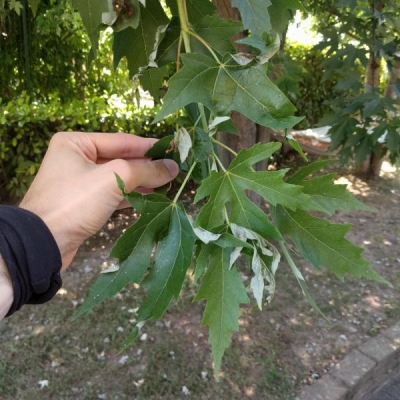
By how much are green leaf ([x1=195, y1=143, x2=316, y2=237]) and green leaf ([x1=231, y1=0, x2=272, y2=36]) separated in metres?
0.20

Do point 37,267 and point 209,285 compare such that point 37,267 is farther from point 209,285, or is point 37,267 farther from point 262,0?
point 262,0

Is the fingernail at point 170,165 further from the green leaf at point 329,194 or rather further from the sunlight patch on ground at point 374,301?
the sunlight patch on ground at point 374,301

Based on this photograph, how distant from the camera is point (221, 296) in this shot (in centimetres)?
79

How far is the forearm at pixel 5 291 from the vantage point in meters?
0.97

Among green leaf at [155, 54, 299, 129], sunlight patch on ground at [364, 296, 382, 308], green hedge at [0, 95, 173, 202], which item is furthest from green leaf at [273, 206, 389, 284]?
green hedge at [0, 95, 173, 202]

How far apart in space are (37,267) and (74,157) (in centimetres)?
27

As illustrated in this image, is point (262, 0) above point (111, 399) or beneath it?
above

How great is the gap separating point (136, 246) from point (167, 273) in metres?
0.07

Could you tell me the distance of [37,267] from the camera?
3.26 feet

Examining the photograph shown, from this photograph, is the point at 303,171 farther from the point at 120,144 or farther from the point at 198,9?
the point at 120,144

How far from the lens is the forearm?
97cm

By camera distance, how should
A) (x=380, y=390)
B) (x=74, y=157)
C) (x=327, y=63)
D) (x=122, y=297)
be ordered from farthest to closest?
(x=327, y=63)
(x=122, y=297)
(x=380, y=390)
(x=74, y=157)

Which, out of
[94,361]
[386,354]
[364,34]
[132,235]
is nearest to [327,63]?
[364,34]

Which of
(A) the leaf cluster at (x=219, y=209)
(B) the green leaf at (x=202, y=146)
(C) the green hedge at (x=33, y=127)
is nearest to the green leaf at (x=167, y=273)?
(A) the leaf cluster at (x=219, y=209)
